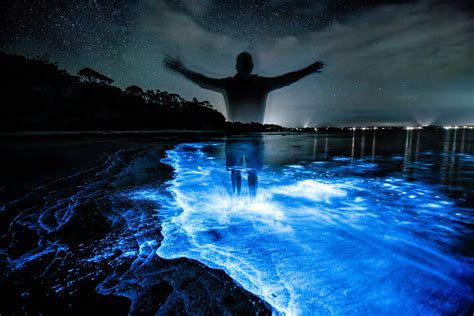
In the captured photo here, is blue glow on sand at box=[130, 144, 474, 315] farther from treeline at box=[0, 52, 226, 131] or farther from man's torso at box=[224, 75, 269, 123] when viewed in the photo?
treeline at box=[0, 52, 226, 131]

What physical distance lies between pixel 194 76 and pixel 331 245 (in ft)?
12.4

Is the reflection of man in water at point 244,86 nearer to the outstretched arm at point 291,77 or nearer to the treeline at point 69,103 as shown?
the outstretched arm at point 291,77

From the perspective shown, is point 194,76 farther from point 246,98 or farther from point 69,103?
point 69,103

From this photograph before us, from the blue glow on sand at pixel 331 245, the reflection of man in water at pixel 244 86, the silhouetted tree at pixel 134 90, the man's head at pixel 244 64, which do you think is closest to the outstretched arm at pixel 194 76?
the reflection of man in water at pixel 244 86

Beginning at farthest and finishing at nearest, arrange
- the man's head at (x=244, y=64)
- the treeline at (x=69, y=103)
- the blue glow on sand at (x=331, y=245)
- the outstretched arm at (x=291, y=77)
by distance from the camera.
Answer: the treeline at (x=69, y=103)
the outstretched arm at (x=291, y=77)
the man's head at (x=244, y=64)
the blue glow on sand at (x=331, y=245)

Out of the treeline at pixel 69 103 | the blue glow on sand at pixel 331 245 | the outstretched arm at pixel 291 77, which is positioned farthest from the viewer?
the treeline at pixel 69 103

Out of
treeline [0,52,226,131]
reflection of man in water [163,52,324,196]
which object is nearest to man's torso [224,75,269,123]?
reflection of man in water [163,52,324,196]

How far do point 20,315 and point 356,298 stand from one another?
2588mm

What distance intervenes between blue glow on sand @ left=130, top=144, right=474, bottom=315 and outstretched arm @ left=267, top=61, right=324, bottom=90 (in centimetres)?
234

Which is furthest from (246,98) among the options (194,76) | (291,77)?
(194,76)

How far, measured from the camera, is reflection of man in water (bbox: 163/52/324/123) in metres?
3.75

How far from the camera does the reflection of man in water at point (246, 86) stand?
375cm

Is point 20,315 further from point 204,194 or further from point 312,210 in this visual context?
point 312,210

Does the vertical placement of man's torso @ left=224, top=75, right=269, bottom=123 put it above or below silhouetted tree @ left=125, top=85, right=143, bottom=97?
below
